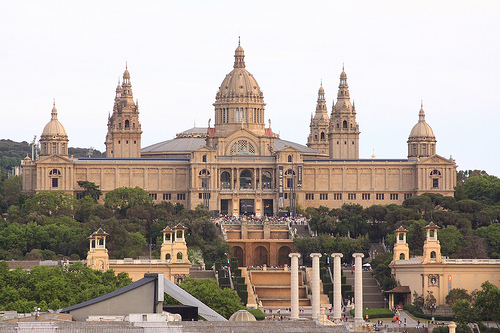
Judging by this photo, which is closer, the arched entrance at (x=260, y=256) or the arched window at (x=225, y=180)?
the arched entrance at (x=260, y=256)

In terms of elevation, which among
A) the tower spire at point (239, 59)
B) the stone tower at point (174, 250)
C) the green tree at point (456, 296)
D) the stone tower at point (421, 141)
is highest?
the tower spire at point (239, 59)

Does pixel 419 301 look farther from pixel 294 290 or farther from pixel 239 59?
pixel 239 59

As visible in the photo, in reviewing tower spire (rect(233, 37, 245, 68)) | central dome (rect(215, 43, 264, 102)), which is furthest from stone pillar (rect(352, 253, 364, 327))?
tower spire (rect(233, 37, 245, 68))

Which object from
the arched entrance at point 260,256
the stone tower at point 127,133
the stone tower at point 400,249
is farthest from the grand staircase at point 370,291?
the stone tower at point 127,133

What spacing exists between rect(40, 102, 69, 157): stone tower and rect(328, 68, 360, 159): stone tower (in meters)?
34.7

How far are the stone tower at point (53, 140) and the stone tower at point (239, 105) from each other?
19.6m

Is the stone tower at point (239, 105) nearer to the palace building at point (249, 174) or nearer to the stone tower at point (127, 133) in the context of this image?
the palace building at point (249, 174)

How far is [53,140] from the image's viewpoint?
18238cm

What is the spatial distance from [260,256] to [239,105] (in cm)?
3781

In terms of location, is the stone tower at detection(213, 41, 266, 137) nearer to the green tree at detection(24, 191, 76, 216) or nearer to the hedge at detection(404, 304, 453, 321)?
the green tree at detection(24, 191, 76, 216)

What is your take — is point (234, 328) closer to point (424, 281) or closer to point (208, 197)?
point (424, 281)

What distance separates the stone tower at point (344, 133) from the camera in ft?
631

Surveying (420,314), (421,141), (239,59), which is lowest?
(420,314)

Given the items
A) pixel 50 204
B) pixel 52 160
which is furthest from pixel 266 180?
pixel 50 204
